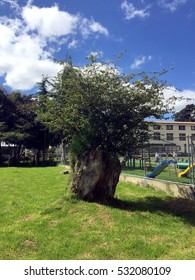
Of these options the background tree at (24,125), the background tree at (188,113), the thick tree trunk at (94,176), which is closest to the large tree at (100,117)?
the thick tree trunk at (94,176)

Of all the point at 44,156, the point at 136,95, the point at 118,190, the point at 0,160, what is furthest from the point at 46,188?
the point at 0,160

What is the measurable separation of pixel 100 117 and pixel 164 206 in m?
3.04

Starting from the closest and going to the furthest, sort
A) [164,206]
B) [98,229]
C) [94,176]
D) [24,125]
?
[98,229] → [94,176] → [164,206] → [24,125]

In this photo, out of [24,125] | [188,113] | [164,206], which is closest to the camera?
[164,206]

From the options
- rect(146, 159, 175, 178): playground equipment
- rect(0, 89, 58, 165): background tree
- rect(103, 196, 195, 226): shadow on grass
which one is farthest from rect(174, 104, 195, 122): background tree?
rect(103, 196, 195, 226): shadow on grass

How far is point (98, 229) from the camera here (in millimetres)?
5602

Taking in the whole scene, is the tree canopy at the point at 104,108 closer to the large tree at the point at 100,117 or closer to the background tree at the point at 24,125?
the large tree at the point at 100,117

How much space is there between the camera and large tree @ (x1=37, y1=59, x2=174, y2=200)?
24.5 ft

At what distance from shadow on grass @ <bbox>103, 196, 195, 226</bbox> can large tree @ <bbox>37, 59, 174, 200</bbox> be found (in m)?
0.50

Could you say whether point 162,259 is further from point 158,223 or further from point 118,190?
point 118,190

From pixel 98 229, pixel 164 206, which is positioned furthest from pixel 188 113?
pixel 98 229

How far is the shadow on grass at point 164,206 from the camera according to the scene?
6.77 m

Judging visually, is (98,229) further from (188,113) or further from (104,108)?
(188,113)

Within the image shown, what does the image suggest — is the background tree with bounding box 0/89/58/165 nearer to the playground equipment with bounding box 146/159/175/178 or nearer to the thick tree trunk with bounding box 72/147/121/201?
the playground equipment with bounding box 146/159/175/178
